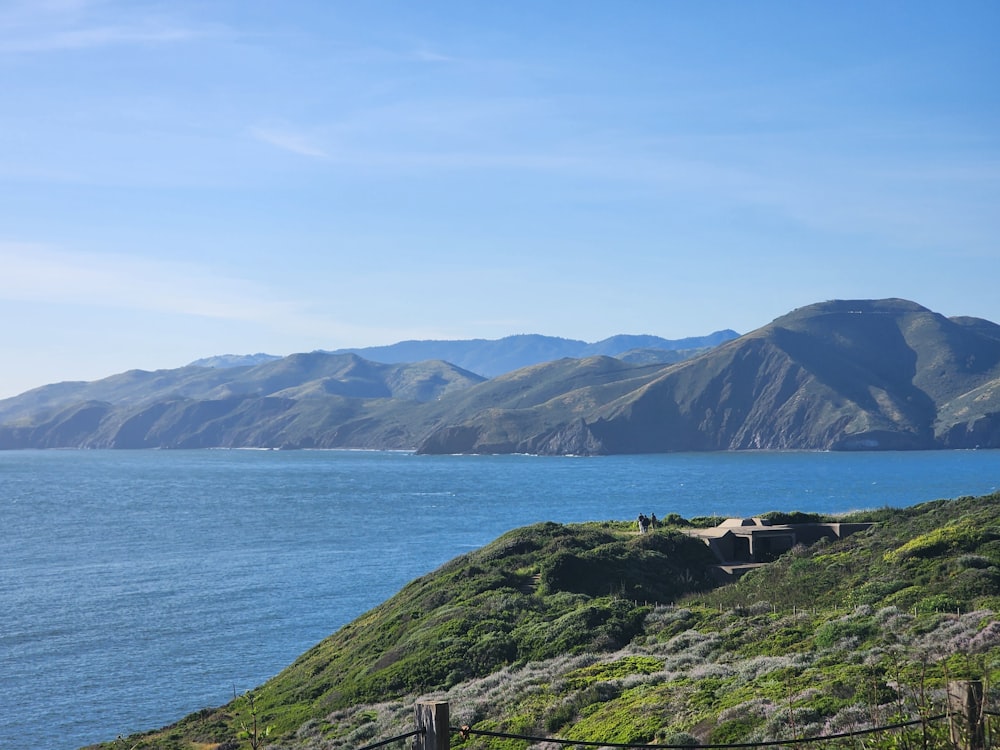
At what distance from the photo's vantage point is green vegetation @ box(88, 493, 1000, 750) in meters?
21.8

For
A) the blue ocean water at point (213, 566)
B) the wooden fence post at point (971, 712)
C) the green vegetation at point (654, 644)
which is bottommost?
the blue ocean water at point (213, 566)

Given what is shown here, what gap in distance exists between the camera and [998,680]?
18.7 meters

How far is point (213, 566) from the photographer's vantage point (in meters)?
98.3

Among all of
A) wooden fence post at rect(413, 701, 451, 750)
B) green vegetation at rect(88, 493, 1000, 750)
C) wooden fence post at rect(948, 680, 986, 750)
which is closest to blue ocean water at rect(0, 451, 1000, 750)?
green vegetation at rect(88, 493, 1000, 750)

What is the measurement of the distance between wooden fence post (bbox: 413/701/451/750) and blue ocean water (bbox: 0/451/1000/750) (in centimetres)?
4110

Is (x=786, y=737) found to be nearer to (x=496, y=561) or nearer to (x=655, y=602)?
(x=655, y=602)

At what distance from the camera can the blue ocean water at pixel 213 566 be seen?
53469 millimetres

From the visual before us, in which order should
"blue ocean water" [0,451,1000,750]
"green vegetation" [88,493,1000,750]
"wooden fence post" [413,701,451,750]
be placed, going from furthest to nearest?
"blue ocean water" [0,451,1000,750] < "green vegetation" [88,493,1000,750] < "wooden fence post" [413,701,451,750]

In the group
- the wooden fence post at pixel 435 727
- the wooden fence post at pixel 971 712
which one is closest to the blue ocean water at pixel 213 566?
the wooden fence post at pixel 435 727

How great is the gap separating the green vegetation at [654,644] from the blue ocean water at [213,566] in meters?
9.49

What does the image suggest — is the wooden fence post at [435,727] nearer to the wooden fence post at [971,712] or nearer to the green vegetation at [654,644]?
the wooden fence post at [971,712]

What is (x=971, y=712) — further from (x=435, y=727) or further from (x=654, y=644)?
(x=654, y=644)

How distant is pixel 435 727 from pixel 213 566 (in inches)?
3745

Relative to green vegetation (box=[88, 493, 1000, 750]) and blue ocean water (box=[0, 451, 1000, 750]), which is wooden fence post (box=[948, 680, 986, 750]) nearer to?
green vegetation (box=[88, 493, 1000, 750])
